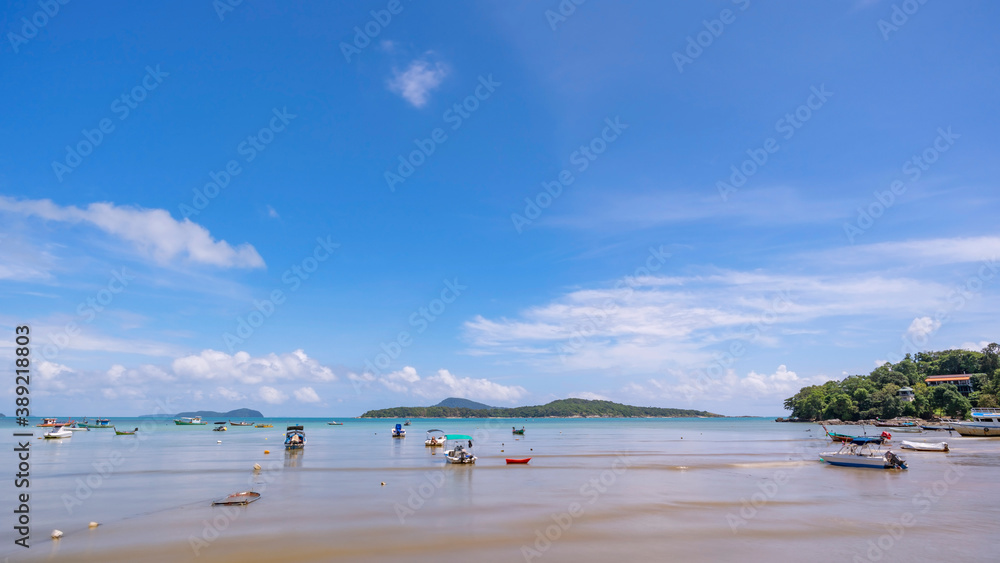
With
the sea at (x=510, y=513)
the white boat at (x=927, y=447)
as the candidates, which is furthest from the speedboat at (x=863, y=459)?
the white boat at (x=927, y=447)

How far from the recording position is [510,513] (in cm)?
2092

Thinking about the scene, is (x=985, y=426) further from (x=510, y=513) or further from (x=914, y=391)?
(x=510, y=513)

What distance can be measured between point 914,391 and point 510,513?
11156 centimetres

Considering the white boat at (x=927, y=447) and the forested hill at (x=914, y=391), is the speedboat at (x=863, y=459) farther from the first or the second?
the forested hill at (x=914, y=391)

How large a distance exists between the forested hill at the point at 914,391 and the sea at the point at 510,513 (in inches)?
2835

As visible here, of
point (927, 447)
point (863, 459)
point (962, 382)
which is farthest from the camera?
point (962, 382)

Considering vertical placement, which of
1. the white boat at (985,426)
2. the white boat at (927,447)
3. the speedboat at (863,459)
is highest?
the speedboat at (863,459)

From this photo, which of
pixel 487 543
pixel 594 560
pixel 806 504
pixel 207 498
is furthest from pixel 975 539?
pixel 207 498

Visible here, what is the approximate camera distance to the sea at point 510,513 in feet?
50.7

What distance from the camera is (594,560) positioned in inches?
571

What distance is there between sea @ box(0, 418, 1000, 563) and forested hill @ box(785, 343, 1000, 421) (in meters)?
72.0

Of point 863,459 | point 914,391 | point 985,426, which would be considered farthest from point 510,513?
point 914,391

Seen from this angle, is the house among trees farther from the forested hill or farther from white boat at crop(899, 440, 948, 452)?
white boat at crop(899, 440, 948, 452)

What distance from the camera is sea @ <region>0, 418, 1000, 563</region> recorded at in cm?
1546
